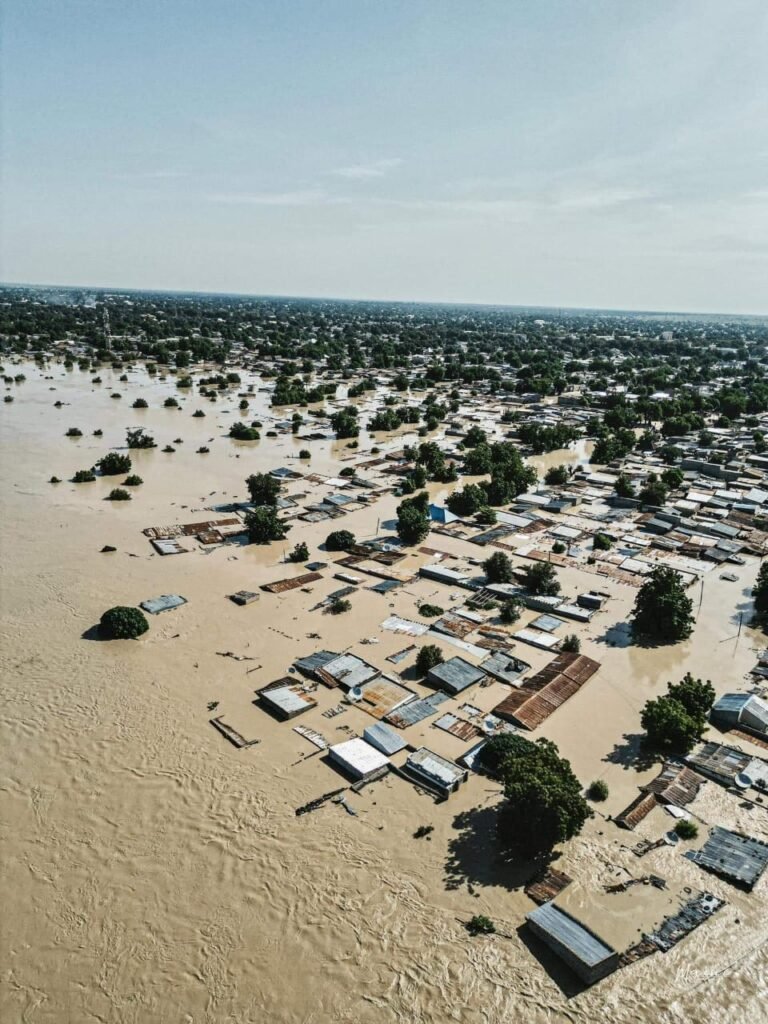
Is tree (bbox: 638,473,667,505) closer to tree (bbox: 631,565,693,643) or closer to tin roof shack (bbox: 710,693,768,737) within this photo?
tree (bbox: 631,565,693,643)

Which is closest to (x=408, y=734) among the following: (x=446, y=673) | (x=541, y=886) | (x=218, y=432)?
(x=446, y=673)

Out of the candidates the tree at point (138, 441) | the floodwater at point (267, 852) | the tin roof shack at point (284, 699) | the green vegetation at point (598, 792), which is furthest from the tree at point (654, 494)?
the tree at point (138, 441)

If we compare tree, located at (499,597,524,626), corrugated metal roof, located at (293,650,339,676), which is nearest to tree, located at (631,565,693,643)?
tree, located at (499,597,524,626)

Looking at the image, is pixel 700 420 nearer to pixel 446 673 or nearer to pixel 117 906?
pixel 446 673

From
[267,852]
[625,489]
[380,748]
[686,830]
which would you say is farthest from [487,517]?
[267,852]

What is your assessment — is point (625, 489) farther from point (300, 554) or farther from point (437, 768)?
point (437, 768)
